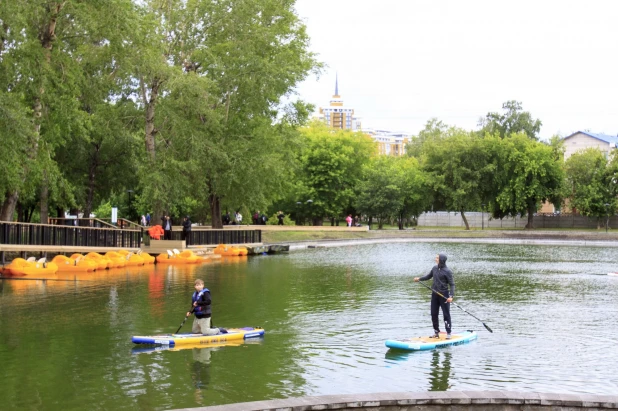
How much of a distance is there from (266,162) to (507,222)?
189 feet

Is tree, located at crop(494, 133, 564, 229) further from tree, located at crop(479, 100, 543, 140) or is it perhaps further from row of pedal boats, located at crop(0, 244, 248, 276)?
row of pedal boats, located at crop(0, 244, 248, 276)

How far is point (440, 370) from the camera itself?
45.6ft

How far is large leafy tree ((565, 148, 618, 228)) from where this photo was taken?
84.8 m

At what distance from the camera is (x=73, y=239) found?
34.8m

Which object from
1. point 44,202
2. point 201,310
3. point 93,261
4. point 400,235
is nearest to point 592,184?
point 400,235

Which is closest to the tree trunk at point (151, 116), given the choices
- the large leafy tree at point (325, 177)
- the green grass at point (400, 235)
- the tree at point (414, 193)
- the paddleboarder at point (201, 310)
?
the green grass at point (400, 235)

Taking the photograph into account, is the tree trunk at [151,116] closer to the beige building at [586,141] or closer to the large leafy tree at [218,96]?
the large leafy tree at [218,96]

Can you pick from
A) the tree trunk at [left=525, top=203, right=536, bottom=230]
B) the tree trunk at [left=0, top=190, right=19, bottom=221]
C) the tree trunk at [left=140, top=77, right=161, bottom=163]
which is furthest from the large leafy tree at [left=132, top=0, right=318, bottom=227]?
the tree trunk at [left=525, top=203, right=536, bottom=230]

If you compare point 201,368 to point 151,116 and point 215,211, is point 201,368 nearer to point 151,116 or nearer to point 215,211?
point 151,116

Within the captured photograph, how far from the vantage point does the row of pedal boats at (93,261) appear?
2905 centimetres

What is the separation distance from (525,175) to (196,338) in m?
71.5

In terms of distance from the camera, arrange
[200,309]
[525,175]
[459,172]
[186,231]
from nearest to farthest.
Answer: [200,309]
[186,231]
[525,175]
[459,172]

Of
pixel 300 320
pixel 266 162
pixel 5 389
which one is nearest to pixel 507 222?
pixel 266 162

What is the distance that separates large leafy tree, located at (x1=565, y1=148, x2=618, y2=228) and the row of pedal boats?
181 ft
